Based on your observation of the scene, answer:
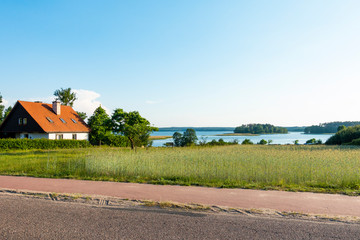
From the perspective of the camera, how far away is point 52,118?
127 feet

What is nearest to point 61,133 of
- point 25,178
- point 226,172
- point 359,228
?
point 25,178

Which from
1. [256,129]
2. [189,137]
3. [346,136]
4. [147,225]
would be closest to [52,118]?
[189,137]

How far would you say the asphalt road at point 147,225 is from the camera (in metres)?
4.44

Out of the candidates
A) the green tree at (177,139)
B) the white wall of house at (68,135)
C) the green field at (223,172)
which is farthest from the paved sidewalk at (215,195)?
the white wall of house at (68,135)

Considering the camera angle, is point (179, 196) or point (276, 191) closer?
point (179, 196)

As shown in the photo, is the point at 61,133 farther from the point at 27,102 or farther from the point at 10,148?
the point at 10,148

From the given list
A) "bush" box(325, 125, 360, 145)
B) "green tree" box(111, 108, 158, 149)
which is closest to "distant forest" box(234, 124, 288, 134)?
"bush" box(325, 125, 360, 145)

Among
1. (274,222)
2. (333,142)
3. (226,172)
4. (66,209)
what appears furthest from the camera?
(333,142)

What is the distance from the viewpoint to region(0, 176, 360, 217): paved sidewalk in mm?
5996

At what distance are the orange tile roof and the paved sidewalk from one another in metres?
29.7

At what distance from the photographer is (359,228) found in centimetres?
475

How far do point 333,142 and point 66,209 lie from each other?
3911 cm

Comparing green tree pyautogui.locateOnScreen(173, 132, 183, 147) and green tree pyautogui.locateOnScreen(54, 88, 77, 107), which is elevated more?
green tree pyautogui.locateOnScreen(54, 88, 77, 107)

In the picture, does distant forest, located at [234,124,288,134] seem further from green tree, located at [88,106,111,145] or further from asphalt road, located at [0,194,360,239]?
asphalt road, located at [0,194,360,239]
